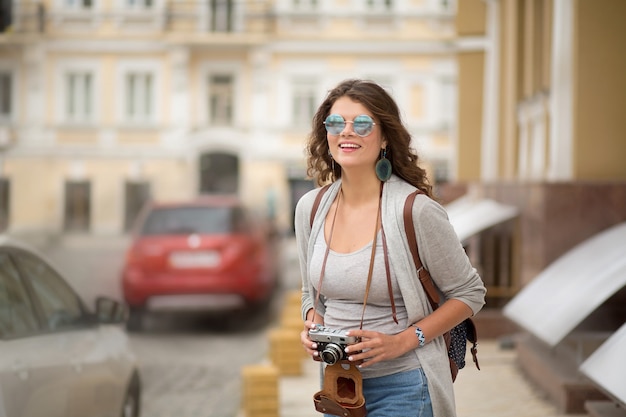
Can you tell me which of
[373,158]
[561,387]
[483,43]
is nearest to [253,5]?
[483,43]

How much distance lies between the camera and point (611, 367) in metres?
4.73

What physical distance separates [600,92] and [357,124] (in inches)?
243

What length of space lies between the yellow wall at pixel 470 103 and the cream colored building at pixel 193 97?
57.4ft

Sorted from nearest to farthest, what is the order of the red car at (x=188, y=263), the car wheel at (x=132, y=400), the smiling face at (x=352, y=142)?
the smiling face at (x=352, y=142) < the car wheel at (x=132, y=400) < the red car at (x=188, y=263)

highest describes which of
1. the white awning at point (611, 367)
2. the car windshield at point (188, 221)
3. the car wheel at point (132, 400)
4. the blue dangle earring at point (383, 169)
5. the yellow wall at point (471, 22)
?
the yellow wall at point (471, 22)

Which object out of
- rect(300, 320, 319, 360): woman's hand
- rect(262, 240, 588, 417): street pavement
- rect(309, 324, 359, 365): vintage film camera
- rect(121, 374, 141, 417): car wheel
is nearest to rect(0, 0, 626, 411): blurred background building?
rect(262, 240, 588, 417): street pavement

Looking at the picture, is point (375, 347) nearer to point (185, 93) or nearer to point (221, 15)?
point (185, 93)

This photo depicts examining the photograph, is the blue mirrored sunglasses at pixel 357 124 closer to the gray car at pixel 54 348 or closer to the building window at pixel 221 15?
the gray car at pixel 54 348

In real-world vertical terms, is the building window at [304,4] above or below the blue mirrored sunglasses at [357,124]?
above

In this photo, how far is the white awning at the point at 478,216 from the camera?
998 centimetres

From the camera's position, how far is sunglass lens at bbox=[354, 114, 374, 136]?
3018mm

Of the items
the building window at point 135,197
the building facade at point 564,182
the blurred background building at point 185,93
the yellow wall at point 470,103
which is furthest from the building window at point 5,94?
the building facade at point 564,182

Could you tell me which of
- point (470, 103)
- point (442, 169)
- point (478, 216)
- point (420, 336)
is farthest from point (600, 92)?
point (442, 169)

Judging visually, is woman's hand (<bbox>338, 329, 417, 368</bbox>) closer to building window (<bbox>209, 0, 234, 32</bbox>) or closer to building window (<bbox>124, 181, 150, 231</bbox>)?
building window (<bbox>124, 181, 150, 231</bbox>)
